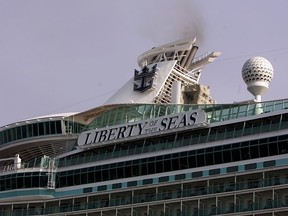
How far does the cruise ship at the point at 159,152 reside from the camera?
184 feet

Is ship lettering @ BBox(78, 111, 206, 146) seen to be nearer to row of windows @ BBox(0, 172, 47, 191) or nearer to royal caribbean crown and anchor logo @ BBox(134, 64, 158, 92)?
row of windows @ BBox(0, 172, 47, 191)

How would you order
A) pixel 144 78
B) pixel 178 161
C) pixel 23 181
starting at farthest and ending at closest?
1. pixel 144 78
2. pixel 23 181
3. pixel 178 161

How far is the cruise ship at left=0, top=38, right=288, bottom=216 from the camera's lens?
184ft

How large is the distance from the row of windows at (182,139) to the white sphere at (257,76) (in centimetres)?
692

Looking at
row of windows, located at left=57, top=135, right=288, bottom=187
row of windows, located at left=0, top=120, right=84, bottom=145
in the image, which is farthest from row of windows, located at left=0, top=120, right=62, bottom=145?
row of windows, located at left=57, top=135, right=288, bottom=187

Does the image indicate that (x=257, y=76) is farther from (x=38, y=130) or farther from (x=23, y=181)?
(x=23, y=181)

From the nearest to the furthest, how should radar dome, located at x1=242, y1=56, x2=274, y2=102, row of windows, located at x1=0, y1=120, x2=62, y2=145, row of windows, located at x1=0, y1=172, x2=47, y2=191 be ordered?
radar dome, located at x1=242, y1=56, x2=274, y2=102 → row of windows, located at x1=0, y1=172, x2=47, y2=191 → row of windows, located at x1=0, y1=120, x2=62, y2=145

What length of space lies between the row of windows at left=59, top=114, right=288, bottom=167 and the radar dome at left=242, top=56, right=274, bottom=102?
6867 mm

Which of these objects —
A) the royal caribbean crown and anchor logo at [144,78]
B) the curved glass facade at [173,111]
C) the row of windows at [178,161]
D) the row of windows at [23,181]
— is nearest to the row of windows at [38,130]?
the curved glass facade at [173,111]

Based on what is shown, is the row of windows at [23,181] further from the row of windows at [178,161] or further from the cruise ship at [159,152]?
the row of windows at [178,161]

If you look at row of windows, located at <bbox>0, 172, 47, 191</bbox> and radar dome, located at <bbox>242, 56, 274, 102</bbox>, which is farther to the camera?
row of windows, located at <bbox>0, 172, 47, 191</bbox>

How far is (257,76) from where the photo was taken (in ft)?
212

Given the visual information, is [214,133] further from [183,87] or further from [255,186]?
[183,87]

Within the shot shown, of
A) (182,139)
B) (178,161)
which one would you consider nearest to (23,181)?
(178,161)
